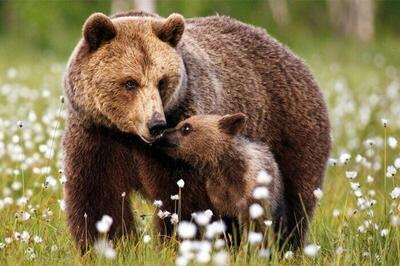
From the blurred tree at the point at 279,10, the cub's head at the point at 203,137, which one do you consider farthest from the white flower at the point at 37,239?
the blurred tree at the point at 279,10

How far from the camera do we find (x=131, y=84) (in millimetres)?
5246

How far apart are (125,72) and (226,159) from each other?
939 mm

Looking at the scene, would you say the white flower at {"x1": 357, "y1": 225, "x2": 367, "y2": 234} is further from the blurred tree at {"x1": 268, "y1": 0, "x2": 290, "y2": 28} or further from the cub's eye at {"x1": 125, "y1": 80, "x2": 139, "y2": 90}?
the blurred tree at {"x1": 268, "y1": 0, "x2": 290, "y2": 28}

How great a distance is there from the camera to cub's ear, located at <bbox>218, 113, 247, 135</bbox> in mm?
5707

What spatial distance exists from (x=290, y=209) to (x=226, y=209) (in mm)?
1068

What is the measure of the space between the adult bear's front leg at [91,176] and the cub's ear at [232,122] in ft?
2.04

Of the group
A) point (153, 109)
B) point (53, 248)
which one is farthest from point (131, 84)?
point (53, 248)

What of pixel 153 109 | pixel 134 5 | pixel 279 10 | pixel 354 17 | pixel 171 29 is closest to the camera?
pixel 153 109

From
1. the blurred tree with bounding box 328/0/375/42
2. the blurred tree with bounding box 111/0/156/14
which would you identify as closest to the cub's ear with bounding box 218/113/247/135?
the blurred tree with bounding box 111/0/156/14

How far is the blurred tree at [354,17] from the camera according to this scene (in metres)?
35.1

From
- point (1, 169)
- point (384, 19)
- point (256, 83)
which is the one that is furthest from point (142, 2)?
point (384, 19)

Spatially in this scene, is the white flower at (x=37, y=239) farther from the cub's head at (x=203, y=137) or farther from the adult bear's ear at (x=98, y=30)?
the adult bear's ear at (x=98, y=30)

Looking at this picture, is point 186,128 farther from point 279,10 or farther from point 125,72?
point 279,10

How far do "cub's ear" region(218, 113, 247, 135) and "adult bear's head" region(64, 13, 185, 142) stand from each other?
43 centimetres
